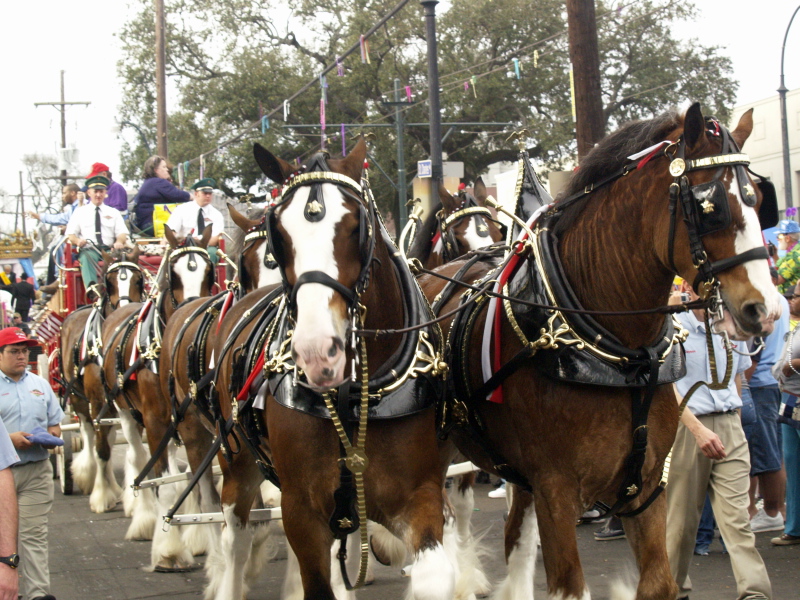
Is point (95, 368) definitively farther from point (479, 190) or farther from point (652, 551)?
point (652, 551)

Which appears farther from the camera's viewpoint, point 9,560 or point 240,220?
point 240,220

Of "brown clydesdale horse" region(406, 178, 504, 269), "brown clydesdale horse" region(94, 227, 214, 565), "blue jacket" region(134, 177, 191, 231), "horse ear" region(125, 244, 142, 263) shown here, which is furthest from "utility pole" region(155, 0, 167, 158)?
"brown clydesdale horse" region(406, 178, 504, 269)

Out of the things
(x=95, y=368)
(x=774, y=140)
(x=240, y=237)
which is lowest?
(x=95, y=368)

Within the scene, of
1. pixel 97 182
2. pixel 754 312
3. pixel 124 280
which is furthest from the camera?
pixel 97 182

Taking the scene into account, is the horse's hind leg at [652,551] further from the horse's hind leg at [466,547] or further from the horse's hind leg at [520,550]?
the horse's hind leg at [466,547]

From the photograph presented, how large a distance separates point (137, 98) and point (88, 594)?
32263mm

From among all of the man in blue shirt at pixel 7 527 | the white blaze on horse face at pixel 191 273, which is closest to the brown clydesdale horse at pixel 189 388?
the white blaze on horse face at pixel 191 273

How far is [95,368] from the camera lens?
32.4 ft

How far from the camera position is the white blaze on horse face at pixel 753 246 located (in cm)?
340

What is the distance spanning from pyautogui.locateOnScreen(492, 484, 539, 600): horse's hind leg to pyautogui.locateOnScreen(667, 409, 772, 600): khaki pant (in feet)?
3.44

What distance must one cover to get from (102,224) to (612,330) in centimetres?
933

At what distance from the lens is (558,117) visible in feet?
107

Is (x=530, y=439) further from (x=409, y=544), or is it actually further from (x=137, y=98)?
(x=137, y=98)

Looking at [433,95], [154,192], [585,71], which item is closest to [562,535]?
[585,71]
